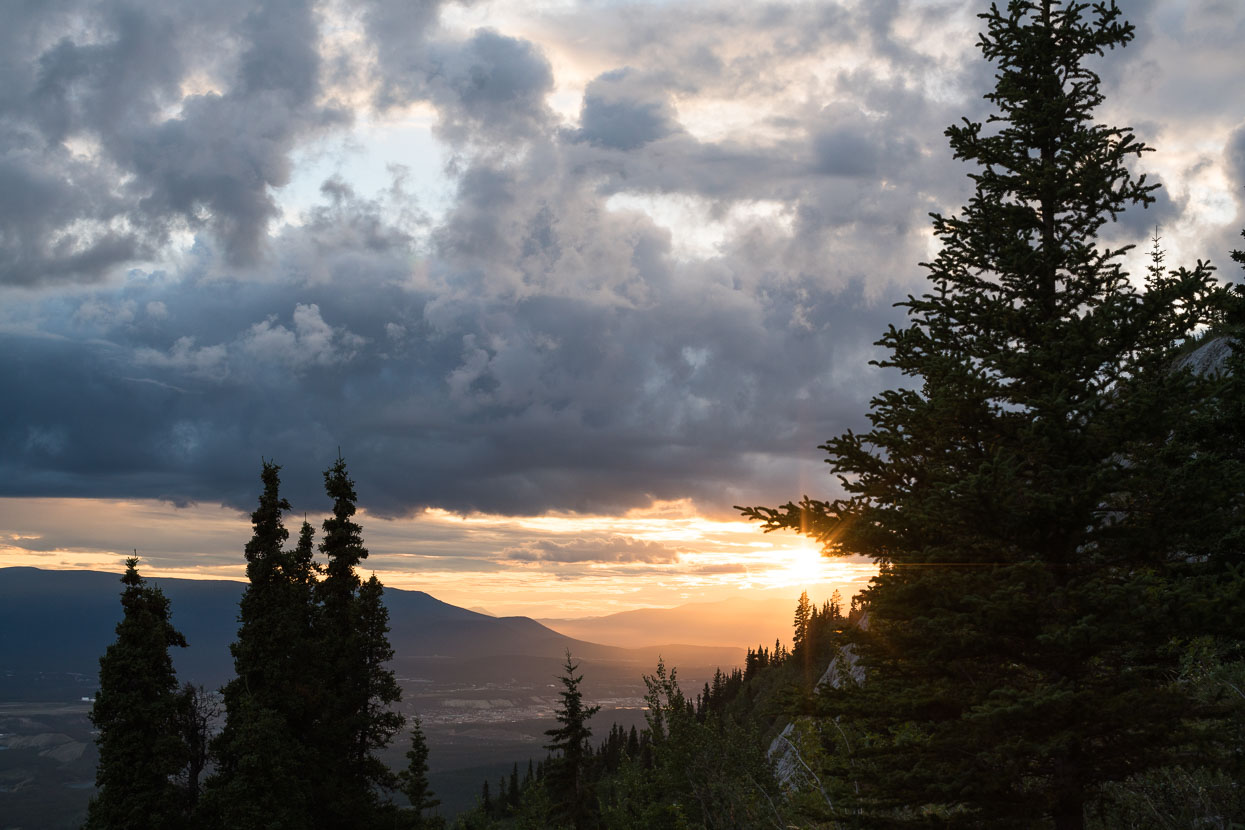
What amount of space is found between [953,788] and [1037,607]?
11.3ft

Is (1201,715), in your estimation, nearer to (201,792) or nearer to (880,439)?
(880,439)

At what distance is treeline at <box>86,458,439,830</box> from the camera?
29594mm

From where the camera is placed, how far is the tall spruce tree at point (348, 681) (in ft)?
114

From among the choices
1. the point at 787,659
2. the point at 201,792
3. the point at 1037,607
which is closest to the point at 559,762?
the point at 201,792

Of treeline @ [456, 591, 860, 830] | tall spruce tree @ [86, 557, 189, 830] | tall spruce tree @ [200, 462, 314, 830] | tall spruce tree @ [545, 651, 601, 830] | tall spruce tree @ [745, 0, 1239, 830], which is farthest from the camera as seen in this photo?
tall spruce tree @ [545, 651, 601, 830]

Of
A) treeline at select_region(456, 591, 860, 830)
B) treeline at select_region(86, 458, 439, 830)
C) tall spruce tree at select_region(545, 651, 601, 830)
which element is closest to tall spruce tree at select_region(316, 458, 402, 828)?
treeline at select_region(86, 458, 439, 830)

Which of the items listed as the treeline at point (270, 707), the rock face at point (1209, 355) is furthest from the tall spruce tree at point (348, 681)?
the rock face at point (1209, 355)

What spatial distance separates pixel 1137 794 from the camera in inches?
650

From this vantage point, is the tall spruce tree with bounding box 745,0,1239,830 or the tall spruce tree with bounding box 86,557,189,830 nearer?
the tall spruce tree with bounding box 745,0,1239,830

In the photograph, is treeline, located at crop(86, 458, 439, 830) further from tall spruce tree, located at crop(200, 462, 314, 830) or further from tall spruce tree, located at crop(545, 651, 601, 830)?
tall spruce tree, located at crop(545, 651, 601, 830)

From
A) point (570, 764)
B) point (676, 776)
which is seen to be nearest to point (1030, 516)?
point (676, 776)

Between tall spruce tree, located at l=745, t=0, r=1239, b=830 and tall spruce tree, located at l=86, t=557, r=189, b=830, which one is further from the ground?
tall spruce tree, located at l=745, t=0, r=1239, b=830

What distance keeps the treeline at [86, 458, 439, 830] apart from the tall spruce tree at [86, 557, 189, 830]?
47 mm

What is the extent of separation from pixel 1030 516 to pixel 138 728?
1228 inches
